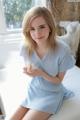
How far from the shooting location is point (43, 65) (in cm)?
113

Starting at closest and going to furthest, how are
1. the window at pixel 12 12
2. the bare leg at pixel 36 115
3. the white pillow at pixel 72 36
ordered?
the bare leg at pixel 36 115, the white pillow at pixel 72 36, the window at pixel 12 12

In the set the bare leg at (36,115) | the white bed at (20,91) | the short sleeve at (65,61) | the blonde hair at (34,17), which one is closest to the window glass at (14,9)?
the white bed at (20,91)

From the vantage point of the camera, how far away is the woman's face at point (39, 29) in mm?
1075

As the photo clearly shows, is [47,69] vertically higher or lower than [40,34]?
lower

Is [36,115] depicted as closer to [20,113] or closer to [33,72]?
[20,113]

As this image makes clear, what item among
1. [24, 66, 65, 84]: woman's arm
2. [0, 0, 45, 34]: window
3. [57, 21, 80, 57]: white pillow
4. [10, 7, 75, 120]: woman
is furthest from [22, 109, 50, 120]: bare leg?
[0, 0, 45, 34]: window

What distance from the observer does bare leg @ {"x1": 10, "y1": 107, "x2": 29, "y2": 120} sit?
1072 mm

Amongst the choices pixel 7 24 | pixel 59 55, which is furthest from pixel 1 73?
pixel 59 55

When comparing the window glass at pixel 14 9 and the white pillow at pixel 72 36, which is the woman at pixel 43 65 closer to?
the white pillow at pixel 72 36

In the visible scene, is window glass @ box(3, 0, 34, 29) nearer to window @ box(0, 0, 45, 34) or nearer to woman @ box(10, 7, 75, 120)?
window @ box(0, 0, 45, 34)

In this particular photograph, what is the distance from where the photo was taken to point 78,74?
1.49 metres

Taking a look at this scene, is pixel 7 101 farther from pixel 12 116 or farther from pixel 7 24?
pixel 7 24

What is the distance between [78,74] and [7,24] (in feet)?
2.83

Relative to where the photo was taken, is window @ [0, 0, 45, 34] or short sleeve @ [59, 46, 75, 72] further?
window @ [0, 0, 45, 34]
